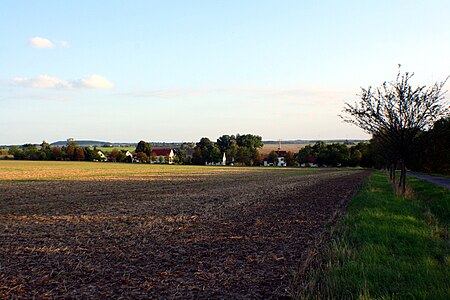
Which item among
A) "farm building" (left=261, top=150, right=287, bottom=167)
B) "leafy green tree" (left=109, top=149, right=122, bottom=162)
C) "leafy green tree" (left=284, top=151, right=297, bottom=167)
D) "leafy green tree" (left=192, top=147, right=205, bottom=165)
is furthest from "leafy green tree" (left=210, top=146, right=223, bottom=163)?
"leafy green tree" (left=109, top=149, right=122, bottom=162)

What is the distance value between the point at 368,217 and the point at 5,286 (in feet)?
34.1

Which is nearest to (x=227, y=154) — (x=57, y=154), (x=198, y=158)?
(x=198, y=158)

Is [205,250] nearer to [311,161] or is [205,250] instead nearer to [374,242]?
[374,242]

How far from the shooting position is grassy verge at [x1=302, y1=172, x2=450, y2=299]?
251 inches

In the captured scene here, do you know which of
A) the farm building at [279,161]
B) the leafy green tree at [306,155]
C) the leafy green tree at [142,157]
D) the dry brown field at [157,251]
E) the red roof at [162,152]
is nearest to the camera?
the dry brown field at [157,251]

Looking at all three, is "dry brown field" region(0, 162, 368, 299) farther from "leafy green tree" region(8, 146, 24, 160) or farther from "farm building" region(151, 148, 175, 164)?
"farm building" region(151, 148, 175, 164)

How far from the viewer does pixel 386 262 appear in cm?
796

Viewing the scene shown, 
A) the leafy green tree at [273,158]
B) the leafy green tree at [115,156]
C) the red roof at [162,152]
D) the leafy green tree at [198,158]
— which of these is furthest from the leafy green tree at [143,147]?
the leafy green tree at [273,158]

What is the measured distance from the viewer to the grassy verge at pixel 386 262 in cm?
637

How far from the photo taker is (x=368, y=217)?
521 inches

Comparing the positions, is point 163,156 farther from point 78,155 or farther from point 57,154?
point 57,154

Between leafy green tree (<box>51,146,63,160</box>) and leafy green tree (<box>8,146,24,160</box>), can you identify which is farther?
leafy green tree (<box>51,146,63,160</box>)

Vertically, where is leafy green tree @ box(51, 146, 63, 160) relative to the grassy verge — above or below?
above

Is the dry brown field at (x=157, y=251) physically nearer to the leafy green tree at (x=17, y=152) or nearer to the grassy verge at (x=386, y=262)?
the grassy verge at (x=386, y=262)
